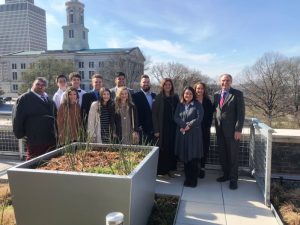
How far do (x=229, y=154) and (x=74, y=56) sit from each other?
65195mm

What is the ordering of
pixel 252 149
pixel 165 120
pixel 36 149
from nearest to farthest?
pixel 36 149, pixel 165 120, pixel 252 149

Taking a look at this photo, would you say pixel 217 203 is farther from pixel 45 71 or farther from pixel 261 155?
pixel 45 71

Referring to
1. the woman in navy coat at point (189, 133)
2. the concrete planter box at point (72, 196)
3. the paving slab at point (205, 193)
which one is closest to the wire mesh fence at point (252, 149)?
the paving slab at point (205, 193)

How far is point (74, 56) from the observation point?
65938 mm

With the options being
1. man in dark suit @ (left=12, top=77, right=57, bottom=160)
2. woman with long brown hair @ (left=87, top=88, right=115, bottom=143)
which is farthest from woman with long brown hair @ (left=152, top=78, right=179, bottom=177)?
man in dark suit @ (left=12, top=77, right=57, bottom=160)

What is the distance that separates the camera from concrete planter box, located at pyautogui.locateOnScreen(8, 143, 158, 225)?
2.60 metres

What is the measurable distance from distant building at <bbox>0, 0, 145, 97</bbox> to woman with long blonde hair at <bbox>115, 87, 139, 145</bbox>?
4761 centimetres

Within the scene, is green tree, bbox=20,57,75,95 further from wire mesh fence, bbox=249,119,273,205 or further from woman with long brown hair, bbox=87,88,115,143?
wire mesh fence, bbox=249,119,273,205

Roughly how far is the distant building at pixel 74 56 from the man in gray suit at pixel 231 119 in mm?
47557

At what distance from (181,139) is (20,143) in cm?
372

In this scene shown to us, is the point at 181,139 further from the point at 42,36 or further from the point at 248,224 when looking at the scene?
the point at 42,36

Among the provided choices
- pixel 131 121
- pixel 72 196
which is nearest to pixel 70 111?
pixel 131 121

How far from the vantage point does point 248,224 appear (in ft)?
11.7

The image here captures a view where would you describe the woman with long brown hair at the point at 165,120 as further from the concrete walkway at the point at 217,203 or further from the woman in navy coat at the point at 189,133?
the concrete walkway at the point at 217,203
